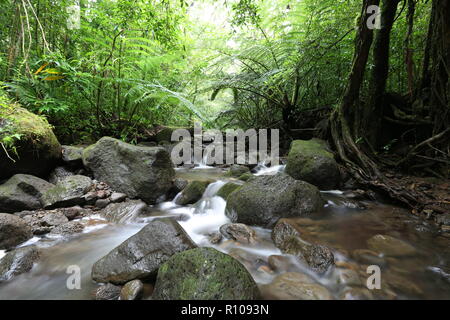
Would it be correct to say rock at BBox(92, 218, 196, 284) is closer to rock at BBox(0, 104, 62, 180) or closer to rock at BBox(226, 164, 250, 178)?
rock at BBox(0, 104, 62, 180)

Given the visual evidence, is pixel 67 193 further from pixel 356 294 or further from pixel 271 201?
pixel 356 294

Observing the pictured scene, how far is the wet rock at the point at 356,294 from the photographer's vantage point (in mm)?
1589

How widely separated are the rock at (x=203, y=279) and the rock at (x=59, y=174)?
3.03m

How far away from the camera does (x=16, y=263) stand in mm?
1855

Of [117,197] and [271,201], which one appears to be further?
[117,197]

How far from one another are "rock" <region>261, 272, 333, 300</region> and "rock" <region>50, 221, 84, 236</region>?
225 centimetres

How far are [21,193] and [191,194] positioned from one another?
87.3 inches

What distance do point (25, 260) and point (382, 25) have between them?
545 cm

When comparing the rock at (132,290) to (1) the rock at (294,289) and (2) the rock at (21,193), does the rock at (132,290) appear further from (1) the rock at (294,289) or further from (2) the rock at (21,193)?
(2) the rock at (21,193)

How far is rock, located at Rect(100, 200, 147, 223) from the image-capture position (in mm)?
2967

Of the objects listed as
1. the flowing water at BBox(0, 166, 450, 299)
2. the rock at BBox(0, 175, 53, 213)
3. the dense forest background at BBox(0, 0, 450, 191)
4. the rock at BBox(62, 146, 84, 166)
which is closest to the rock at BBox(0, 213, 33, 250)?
the flowing water at BBox(0, 166, 450, 299)

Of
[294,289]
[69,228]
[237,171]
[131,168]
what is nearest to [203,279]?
[294,289]

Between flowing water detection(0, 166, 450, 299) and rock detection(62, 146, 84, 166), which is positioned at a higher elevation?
rock detection(62, 146, 84, 166)

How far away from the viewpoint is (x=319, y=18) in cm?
465
